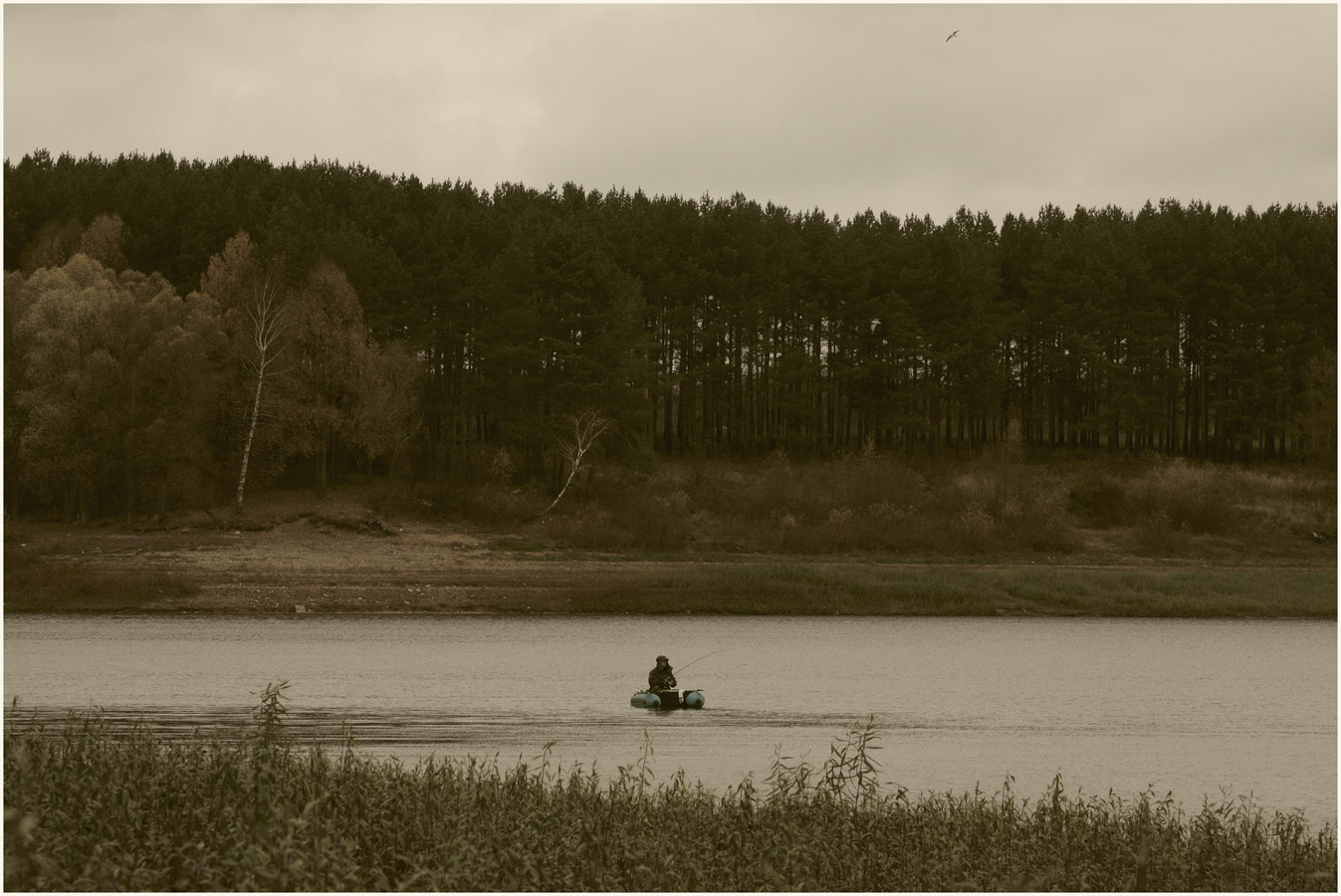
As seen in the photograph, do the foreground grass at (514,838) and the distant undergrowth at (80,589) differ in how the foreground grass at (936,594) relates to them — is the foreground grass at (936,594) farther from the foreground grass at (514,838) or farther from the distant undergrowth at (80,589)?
the foreground grass at (514,838)

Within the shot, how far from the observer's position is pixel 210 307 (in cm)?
7481

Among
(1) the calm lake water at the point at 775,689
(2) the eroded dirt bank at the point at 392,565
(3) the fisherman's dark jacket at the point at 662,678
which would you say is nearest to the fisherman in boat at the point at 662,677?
(3) the fisherman's dark jacket at the point at 662,678

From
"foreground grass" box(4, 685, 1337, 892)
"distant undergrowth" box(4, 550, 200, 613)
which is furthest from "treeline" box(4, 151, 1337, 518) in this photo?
"foreground grass" box(4, 685, 1337, 892)

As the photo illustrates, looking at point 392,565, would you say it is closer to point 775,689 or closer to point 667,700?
point 775,689

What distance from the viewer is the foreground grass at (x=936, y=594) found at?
184 ft

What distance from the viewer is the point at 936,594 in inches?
2266

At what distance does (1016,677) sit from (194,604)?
3277 cm

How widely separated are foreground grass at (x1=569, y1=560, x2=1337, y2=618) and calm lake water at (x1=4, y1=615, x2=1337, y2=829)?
101 centimetres

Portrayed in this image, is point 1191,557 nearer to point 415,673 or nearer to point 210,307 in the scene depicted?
point 415,673

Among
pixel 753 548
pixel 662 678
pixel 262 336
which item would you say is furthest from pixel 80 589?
pixel 753 548

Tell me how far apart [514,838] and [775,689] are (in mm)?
24107

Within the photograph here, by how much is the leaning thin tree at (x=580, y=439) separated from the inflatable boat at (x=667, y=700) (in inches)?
1688

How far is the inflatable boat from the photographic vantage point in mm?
32719

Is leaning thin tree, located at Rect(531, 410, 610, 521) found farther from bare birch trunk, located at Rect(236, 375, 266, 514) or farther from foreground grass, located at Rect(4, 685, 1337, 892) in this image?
foreground grass, located at Rect(4, 685, 1337, 892)
